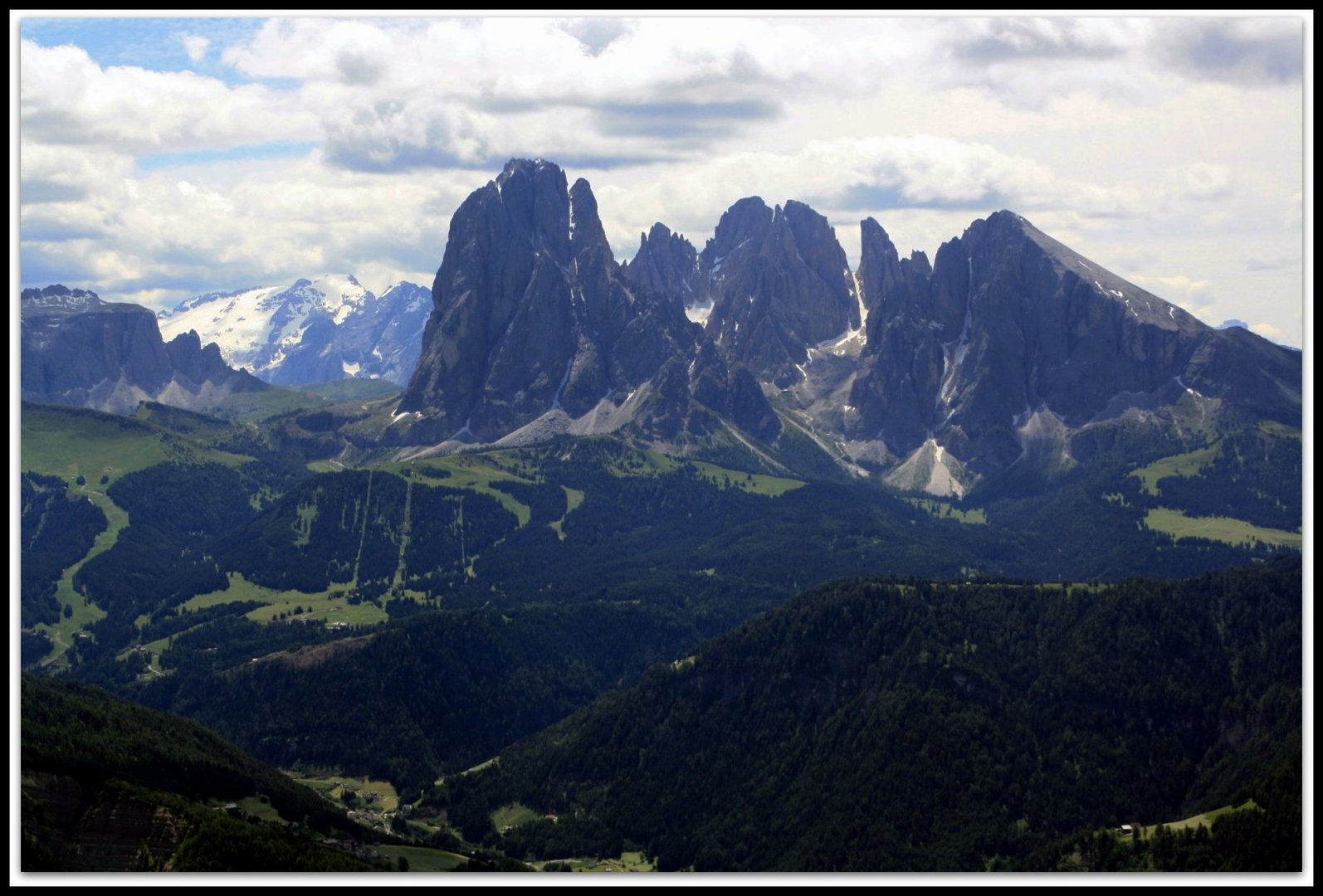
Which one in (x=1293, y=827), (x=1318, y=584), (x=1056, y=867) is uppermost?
(x=1318, y=584)

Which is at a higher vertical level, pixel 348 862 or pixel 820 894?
pixel 820 894

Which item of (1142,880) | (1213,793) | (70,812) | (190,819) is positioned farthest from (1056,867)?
(70,812)

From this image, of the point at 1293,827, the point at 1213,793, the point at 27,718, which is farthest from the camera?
the point at 1213,793

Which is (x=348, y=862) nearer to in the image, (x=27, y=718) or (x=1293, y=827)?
(x=27, y=718)

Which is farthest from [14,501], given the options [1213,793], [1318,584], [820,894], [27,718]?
[1213,793]

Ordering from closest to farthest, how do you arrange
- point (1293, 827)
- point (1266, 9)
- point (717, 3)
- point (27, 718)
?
point (717, 3) → point (1266, 9) → point (1293, 827) → point (27, 718)

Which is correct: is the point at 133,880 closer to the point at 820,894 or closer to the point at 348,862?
the point at 348,862

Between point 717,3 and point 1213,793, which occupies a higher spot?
point 717,3

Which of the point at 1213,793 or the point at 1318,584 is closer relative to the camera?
the point at 1318,584

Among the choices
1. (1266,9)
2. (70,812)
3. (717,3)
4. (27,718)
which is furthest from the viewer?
(27,718)
